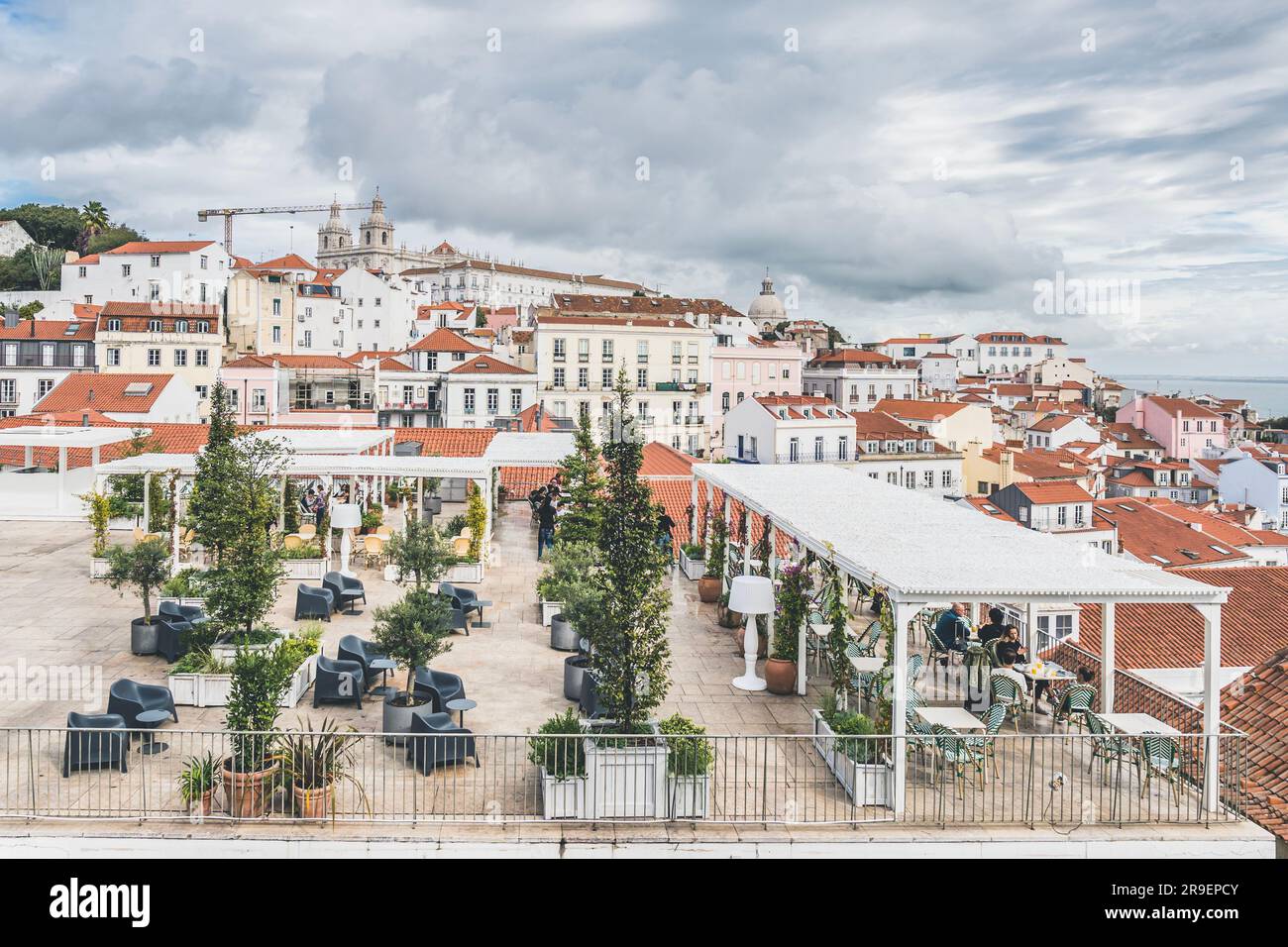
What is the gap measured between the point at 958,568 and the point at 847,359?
329ft

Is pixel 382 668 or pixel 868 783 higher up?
pixel 382 668

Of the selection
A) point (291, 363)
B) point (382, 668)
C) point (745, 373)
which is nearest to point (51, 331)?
point (291, 363)

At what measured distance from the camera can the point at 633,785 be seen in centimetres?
955

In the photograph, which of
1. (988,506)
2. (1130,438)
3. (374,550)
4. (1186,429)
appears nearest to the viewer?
(374,550)

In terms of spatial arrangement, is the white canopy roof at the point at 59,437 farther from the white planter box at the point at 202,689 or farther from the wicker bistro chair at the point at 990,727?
the wicker bistro chair at the point at 990,727

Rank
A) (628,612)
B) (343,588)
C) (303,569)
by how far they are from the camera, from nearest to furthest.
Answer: (628,612) < (343,588) < (303,569)

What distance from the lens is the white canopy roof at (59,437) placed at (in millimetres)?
25703

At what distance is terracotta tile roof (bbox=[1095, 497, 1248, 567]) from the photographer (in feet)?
170

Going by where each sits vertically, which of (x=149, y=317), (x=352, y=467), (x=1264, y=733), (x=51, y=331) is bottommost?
(x=1264, y=733)

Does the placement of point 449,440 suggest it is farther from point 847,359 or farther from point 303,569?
point 847,359

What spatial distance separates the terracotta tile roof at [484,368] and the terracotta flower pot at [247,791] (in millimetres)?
63387

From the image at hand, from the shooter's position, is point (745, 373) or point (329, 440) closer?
point (329, 440)

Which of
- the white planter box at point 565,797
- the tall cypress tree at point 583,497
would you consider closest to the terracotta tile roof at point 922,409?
the tall cypress tree at point 583,497

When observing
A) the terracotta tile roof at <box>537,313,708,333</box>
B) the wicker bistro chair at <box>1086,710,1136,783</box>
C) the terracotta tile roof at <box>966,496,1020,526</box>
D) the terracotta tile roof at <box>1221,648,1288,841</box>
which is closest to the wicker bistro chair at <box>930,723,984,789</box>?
the wicker bistro chair at <box>1086,710,1136,783</box>
